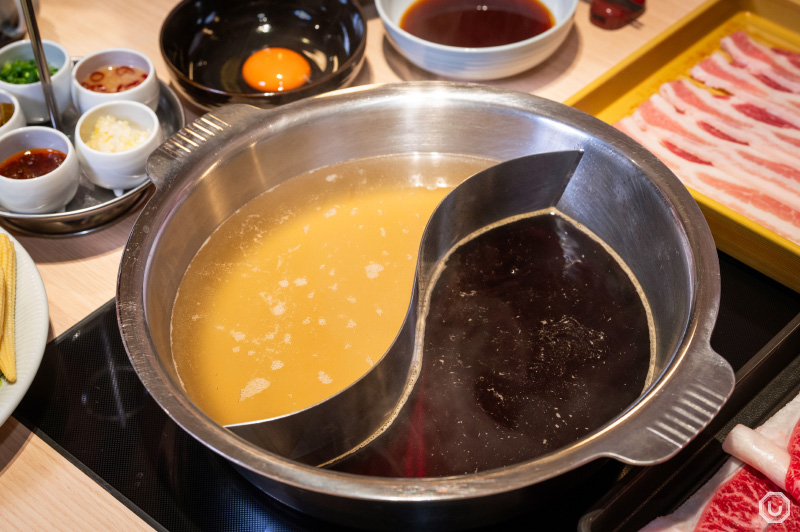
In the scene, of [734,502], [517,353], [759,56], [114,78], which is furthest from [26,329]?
[759,56]

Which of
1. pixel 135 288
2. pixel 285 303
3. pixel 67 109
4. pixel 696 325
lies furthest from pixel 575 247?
pixel 67 109

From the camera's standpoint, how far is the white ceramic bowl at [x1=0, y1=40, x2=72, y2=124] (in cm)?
180

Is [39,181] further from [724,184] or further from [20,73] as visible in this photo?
[724,184]

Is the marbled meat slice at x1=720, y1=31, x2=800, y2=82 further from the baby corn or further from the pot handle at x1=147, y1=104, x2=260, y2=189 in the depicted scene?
the baby corn

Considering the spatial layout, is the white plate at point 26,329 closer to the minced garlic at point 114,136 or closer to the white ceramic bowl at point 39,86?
the minced garlic at point 114,136

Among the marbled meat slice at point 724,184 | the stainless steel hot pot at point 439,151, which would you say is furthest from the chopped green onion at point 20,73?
the marbled meat slice at point 724,184

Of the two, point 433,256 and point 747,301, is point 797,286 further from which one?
point 433,256

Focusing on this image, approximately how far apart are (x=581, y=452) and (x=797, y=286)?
0.96 meters

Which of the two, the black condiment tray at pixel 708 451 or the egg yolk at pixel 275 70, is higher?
the egg yolk at pixel 275 70

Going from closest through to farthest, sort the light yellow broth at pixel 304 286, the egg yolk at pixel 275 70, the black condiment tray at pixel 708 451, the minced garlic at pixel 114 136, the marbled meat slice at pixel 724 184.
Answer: the black condiment tray at pixel 708 451
the light yellow broth at pixel 304 286
the minced garlic at pixel 114 136
the marbled meat slice at pixel 724 184
the egg yolk at pixel 275 70

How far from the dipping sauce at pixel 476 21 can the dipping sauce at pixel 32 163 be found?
3.63ft

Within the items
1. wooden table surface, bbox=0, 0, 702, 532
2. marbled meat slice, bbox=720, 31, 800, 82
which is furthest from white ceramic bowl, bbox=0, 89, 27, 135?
marbled meat slice, bbox=720, 31, 800, 82

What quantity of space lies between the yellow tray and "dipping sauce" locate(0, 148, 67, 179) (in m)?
1.36

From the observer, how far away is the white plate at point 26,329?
126 cm
